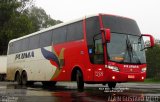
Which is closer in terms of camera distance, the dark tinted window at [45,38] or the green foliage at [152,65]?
the dark tinted window at [45,38]

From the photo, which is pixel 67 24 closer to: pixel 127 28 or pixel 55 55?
pixel 55 55

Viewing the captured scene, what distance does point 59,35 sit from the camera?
68.3ft

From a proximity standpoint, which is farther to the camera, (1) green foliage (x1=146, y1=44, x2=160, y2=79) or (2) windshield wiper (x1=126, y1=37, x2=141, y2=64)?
(1) green foliage (x1=146, y1=44, x2=160, y2=79)

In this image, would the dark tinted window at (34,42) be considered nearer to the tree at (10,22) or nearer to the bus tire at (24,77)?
the bus tire at (24,77)

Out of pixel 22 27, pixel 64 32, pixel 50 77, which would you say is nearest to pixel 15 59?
pixel 50 77

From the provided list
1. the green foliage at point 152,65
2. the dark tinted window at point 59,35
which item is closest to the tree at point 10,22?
the green foliage at point 152,65

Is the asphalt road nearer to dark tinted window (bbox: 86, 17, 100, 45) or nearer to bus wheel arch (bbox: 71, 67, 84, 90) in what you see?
bus wheel arch (bbox: 71, 67, 84, 90)

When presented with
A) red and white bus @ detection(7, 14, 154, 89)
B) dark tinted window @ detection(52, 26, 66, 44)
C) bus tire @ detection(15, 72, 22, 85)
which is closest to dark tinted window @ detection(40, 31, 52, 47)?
Answer: red and white bus @ detection(7, 14, 154, 89)

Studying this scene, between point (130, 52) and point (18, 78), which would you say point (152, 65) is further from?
point (130, 52)

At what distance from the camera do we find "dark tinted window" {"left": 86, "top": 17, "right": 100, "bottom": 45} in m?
17.1

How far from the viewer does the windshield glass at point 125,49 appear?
1655cm

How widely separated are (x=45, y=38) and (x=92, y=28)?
6058 mm

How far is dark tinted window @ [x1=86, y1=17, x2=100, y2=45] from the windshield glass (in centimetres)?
75

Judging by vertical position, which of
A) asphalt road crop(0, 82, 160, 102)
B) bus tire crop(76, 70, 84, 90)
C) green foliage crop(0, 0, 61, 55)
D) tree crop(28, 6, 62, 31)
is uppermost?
tree crop(28, 6, 62, 31)
